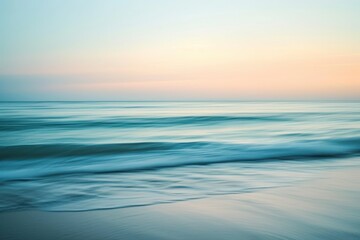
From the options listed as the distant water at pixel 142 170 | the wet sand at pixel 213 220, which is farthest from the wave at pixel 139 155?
the wet sand at pixel 213 220

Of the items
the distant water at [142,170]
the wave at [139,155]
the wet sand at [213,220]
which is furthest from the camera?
the wave at [139,155]

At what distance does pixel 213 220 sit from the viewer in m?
3.03

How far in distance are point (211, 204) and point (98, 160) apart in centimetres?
464

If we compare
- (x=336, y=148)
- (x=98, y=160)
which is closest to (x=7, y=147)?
(x=98, y=160)

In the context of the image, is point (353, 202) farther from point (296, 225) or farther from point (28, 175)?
point (28, 175)

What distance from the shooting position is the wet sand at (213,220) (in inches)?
106

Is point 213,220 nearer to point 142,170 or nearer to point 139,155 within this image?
point 142,170

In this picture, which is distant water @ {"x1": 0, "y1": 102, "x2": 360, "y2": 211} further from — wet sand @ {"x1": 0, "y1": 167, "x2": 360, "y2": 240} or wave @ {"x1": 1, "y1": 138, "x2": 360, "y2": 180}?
wet sand @ {"x1": 0, "y1": 167, "x2": 360, "y2": 240}

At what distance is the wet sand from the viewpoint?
2689mm

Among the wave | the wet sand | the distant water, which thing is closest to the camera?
the wet sand

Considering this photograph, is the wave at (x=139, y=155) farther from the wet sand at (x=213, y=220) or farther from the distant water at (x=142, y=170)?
the wet sand at (x=213, y=220)

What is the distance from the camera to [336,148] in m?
9.27

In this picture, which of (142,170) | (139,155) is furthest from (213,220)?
(139,155)

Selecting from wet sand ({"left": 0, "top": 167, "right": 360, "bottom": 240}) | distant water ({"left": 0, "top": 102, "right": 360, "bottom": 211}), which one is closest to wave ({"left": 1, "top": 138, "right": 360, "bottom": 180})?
distant water ({"left": 0, "top": 102, "right": 360, "bottom": 211})
